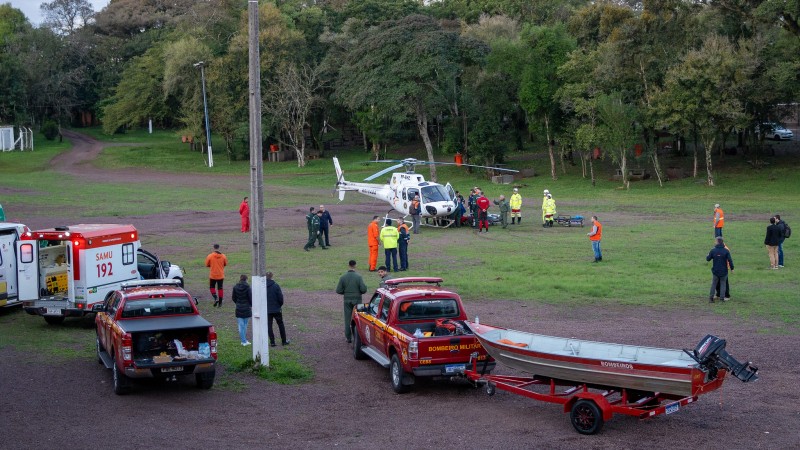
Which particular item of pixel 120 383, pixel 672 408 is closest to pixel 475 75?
pixel 120 383

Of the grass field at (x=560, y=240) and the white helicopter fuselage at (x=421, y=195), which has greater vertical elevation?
the white helicopter fuselage at (x=421, y=195)

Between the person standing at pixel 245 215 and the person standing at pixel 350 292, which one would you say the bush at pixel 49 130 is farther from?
the person standing at pixel 350 292

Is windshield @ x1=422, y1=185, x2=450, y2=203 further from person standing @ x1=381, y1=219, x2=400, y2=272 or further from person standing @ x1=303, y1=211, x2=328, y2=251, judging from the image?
person standing @ x1=381, y1=219, x2=400, y2=272

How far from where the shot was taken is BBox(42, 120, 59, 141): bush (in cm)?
8312

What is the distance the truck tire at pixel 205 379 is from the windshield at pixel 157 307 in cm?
135

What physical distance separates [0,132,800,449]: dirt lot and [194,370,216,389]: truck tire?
15 cm

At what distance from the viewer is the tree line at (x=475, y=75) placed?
4972cm

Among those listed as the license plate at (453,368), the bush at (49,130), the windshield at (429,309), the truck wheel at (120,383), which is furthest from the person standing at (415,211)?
the bush at (49,130)

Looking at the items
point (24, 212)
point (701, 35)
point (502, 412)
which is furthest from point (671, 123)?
point (502, 412)

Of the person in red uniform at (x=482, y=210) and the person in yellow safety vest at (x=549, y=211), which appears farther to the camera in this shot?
the person in yellow safety vest at (x=549, y=211)

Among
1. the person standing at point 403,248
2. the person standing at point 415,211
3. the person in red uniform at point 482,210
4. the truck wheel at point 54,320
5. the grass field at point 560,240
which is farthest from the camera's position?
the person in red uniform at point 482,210

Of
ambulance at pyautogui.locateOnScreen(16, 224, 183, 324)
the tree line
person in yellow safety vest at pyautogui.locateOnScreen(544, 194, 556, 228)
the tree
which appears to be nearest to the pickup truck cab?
ambulance at pyautogui.locateOnScreen(16, 224, 183, 324)

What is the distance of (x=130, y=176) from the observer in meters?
62.3

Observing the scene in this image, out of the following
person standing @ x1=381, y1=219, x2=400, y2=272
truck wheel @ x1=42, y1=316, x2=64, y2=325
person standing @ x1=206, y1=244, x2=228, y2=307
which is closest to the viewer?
truck wheel @ x1=42, y1=316, x2=64, y2=325
